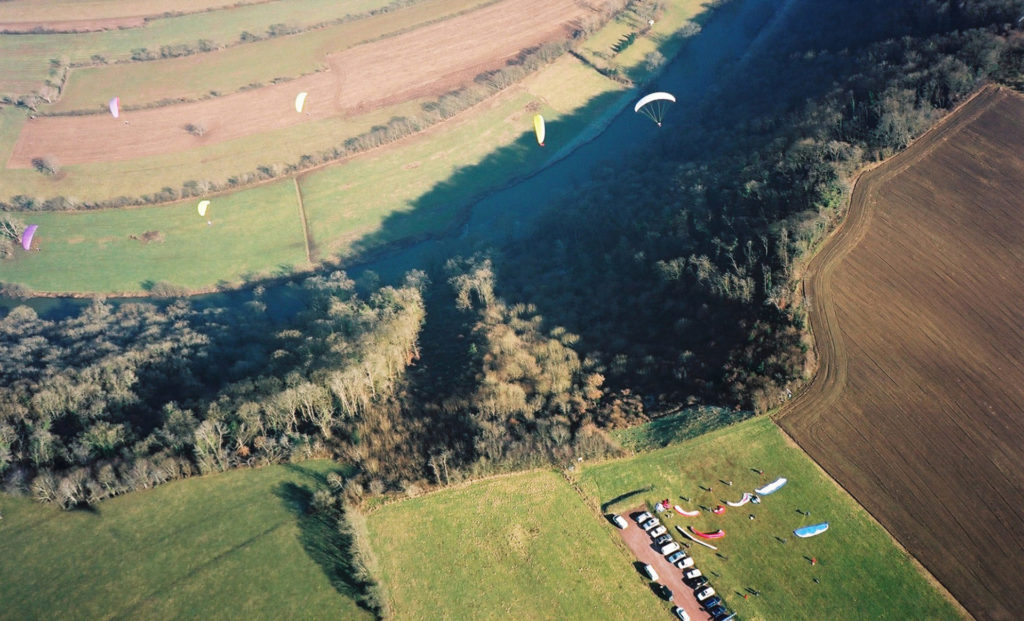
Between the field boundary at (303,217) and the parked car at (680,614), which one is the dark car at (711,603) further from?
the field boundary at (303,217)

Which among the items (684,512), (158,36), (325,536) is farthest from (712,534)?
(158,36)

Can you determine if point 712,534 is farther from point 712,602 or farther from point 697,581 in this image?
point 712,602

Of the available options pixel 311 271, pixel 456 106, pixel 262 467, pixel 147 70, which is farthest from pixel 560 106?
pixel 262 467

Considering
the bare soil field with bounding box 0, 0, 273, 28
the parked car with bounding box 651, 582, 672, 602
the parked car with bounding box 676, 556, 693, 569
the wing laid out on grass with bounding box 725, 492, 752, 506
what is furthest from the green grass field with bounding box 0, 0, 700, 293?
the parked car with bounding box 651, 582, 672, 602

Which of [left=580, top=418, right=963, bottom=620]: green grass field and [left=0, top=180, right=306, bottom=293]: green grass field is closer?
[left=580, top=418, right=963, bottom=620]: green grass field

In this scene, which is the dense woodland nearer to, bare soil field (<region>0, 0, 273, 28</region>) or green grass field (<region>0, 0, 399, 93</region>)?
green grass field (<region>0, 0, 399, 93</region>)

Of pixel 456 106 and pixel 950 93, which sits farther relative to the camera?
pixel 456 106

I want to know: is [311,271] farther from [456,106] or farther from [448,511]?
[448,511]
